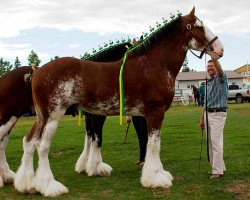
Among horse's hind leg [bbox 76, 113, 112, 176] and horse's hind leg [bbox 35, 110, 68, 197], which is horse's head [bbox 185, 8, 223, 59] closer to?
horse's hind leg [bbox 76, 113, 112, 176]

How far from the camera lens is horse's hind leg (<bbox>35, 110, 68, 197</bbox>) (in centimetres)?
622

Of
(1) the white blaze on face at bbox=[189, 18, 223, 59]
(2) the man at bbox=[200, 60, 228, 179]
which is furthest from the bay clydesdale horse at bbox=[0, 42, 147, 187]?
(2) the man at bbox=[200, 60, 228, 179]

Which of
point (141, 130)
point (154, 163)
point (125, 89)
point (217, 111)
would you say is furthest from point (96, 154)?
point (217, 111)

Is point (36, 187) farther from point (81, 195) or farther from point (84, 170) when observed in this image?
point (84, 170)

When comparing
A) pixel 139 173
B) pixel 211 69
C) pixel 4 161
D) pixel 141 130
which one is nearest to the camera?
pixel 4 161

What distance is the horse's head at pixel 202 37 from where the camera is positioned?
6844 mm

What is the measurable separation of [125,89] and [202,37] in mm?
1709

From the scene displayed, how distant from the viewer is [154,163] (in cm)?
656

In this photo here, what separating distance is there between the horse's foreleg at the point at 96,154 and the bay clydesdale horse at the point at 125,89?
3.57 ft

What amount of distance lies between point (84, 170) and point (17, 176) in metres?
1.94

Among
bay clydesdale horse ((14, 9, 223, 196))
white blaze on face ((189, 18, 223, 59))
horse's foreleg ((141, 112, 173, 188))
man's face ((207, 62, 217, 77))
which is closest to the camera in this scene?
bay clydesdale horse ((14, 9, 223, 196))

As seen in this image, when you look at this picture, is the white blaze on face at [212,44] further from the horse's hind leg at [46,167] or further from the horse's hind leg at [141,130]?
the horse's hind leg at [46,167]

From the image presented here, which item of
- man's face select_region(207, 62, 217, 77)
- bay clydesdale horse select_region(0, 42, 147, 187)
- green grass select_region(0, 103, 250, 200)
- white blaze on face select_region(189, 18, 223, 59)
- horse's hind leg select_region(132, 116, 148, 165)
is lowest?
green grass select_region(0, 103, 250, 200)

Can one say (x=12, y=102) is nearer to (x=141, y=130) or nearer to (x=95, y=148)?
(x=95, y=148)
